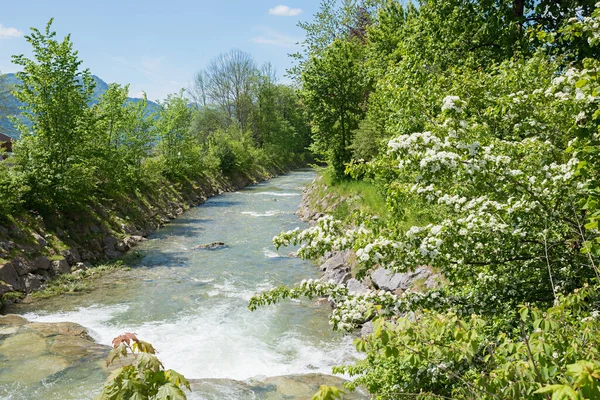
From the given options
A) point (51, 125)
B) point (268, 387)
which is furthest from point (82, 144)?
point (268, 387)

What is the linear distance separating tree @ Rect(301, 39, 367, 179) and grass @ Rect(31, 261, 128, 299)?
15.0m

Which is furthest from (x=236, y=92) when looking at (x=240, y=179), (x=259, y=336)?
(x=259, y=336)

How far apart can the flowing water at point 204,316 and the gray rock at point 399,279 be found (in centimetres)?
182

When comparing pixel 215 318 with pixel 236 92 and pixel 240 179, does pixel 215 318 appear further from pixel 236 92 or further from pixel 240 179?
pixel 236 92

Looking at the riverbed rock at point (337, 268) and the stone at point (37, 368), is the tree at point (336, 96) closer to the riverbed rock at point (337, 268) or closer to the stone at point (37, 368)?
the riverbed rock at point (337, 268)

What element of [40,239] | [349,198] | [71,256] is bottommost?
[71,256]

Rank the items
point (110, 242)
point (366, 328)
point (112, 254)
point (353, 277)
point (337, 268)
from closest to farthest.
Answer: point (366, 328) → point (353, 277) → point (337, 268) → point (112, 254) → point (110, 242)

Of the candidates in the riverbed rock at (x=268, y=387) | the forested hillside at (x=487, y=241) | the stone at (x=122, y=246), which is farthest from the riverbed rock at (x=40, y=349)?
the stone at (x=122, y=246)

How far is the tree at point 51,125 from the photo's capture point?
54.0 ft

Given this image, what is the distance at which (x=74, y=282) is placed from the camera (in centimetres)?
1483

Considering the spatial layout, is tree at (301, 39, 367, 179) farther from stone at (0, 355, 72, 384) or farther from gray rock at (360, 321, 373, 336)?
stone at (0, 355, 72, 384)

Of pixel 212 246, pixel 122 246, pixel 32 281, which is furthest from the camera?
pixel 212 246

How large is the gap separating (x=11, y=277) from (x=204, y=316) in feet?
21.2

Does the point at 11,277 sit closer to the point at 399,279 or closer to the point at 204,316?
the point at 204,316
